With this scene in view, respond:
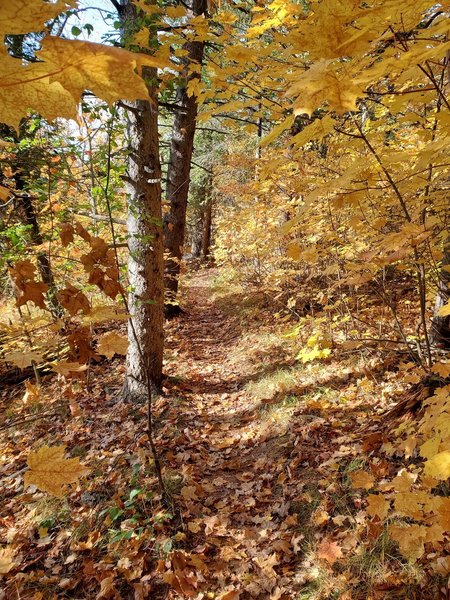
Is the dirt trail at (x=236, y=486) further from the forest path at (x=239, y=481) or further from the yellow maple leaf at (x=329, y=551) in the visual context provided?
the yellow maple leaf at (x=329, y=551)

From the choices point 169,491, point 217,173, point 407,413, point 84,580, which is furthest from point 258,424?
point 217,173

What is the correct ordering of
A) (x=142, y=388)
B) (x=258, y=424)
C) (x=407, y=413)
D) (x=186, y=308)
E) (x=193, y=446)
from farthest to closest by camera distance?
(x=186, y=308) → (x=142, y=388) → (x=258, y=424) → (x=193, y=446) → (x=407, y=413)

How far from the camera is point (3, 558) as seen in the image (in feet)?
8.67

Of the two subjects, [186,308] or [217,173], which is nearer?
[186,308]

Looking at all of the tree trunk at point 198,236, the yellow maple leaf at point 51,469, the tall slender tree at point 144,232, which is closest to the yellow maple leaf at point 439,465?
the yellow maple leaf at point 51,469

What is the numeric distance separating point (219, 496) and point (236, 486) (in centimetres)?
19

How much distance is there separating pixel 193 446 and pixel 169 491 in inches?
30.3

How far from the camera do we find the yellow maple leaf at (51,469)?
1.43m

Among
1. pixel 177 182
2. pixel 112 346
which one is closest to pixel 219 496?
pixel 112 346

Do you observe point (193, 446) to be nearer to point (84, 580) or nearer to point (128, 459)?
point (128, 459)

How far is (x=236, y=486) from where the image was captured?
325 cm

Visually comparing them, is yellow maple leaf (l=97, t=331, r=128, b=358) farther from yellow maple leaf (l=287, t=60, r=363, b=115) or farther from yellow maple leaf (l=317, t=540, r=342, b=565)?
yellow maple leaf (l=317, t=540, r=342, b=565)

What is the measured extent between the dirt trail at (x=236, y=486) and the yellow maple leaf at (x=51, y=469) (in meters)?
1.55

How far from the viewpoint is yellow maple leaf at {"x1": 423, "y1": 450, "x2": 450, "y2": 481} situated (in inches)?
64.2
